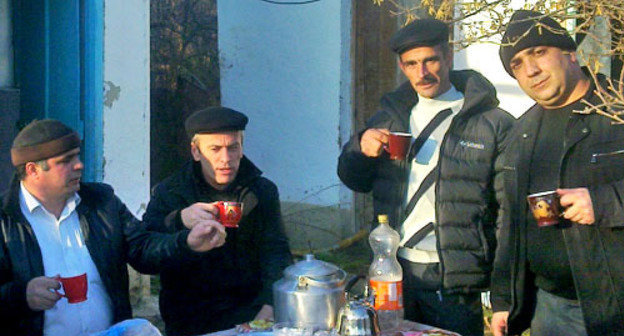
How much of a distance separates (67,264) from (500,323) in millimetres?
1920

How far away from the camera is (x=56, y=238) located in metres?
3.61

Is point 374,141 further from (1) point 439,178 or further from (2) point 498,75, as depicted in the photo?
(2) point 498,75

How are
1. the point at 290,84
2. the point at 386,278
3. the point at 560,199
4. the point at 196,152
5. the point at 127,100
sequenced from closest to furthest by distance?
the point at 560,199 < the point at 386,278 < the point at 196,152 < the point at 127,100 < the point at 290,84

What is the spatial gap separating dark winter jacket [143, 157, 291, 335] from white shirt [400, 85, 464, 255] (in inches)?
26.1

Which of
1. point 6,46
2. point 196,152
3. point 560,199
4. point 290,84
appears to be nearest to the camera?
point 560,199

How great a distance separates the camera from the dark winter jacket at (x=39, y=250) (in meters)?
3.43

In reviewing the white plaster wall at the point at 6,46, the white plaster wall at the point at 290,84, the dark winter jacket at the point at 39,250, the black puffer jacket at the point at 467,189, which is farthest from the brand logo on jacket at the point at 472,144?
the white plaster wall at the point at 290,84

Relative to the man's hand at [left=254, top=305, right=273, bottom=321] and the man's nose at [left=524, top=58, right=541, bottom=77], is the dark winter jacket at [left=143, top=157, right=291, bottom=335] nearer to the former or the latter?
the man's hand at [left=254, top=305, right=273, bottom=321]

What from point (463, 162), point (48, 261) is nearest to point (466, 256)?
point (463, 162)

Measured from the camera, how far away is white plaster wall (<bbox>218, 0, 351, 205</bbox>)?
879cm

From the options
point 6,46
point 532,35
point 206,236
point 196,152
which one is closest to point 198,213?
point 206,236

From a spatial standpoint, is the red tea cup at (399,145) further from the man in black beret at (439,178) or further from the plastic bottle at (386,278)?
the plastic bottle at (386,278)

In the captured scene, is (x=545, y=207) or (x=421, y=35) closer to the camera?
(x=545, y=207)

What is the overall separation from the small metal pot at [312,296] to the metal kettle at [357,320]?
0.11 metres
